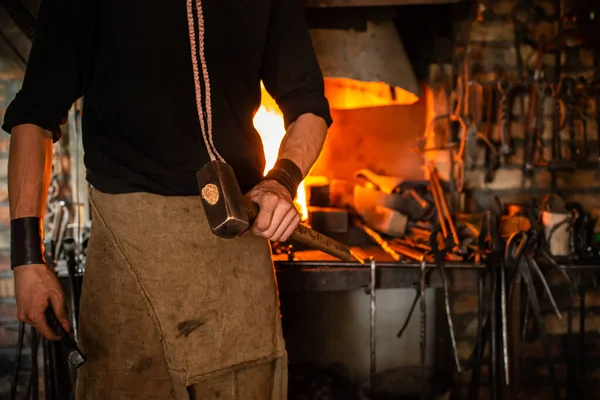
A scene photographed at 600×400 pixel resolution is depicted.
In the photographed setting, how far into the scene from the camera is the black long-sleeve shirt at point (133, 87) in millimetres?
1127

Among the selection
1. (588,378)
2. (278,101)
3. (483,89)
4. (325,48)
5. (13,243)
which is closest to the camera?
(13,243)

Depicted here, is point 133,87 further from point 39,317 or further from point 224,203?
point 39,317

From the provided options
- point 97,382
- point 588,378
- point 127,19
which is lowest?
point 588,378

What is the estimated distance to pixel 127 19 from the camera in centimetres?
115

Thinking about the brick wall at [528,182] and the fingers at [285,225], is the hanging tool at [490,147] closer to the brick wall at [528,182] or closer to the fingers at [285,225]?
the brick wall at [528,182]

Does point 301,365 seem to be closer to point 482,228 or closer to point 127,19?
point 482,228

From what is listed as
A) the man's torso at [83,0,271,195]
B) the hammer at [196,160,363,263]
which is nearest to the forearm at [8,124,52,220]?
the man's torso at [83,0,271,195]

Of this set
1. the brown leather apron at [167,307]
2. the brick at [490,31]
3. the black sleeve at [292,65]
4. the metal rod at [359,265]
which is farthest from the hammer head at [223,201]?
the brick at [490,31]

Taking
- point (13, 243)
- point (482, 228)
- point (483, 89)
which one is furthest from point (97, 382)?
point (483, 89)

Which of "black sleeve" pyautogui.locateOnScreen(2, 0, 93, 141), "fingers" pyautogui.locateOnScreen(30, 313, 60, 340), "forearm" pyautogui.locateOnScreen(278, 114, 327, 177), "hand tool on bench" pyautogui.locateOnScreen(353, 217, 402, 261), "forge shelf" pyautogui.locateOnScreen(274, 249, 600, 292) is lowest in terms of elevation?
"forge shelf" pyautogui.locateOnScreen(274, 249, 600, 292)

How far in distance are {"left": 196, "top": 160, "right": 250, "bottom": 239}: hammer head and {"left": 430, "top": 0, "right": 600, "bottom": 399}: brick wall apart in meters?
1.78

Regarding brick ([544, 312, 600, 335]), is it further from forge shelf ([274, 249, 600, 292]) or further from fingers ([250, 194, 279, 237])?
fingers ([250, 194, 279, 237])

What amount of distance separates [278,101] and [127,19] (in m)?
0.38

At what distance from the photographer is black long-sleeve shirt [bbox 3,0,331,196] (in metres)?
1.13
